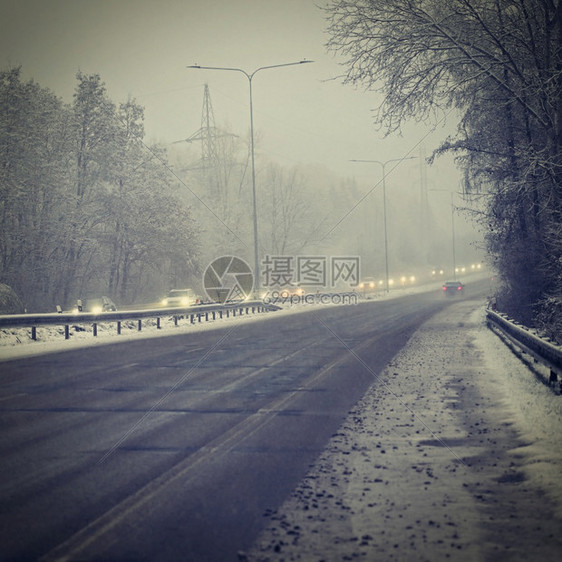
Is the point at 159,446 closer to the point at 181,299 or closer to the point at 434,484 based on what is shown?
the point at 434,484

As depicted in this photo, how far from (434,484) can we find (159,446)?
3.55 metres

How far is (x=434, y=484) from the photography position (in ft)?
18.9

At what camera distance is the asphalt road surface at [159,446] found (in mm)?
4715

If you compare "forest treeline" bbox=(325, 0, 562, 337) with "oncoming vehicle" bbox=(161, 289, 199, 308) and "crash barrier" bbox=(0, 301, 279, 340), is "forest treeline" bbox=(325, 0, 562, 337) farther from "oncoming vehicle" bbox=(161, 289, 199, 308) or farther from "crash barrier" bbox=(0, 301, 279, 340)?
"oncoming vehicle" bbox=(161, 289, 199, 308)

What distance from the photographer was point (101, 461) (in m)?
6.75

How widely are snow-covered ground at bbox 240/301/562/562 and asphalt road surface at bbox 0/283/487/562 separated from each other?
0.36 m

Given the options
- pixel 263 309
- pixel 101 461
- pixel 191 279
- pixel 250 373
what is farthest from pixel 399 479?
pixel 191 279

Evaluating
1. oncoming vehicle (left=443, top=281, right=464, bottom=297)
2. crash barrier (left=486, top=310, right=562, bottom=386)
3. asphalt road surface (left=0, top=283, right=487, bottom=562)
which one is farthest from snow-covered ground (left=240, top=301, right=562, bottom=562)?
oncoming vehicle (left=443, top=281, right=464, bottom=297)

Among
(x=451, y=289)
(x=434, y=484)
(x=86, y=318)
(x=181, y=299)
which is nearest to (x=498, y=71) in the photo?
(x=434, y=484)

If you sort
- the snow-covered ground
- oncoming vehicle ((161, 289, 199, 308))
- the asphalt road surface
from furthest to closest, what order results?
oncoming vehicle ((161, 289, 199, 308)) → the asphalt road surface → the snow-covered ground

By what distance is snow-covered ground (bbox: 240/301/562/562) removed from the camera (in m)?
4.40

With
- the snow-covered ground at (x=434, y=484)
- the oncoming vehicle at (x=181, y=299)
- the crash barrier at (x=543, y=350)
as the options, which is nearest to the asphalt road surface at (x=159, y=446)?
the snow-covered ground at (x=434, y=484)

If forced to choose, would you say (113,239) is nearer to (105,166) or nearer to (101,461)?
(105,166)

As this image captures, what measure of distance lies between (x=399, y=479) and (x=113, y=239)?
4274cm
